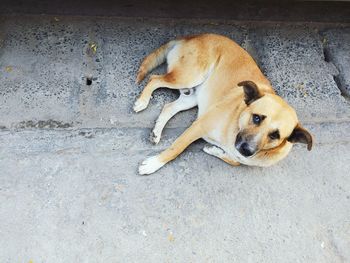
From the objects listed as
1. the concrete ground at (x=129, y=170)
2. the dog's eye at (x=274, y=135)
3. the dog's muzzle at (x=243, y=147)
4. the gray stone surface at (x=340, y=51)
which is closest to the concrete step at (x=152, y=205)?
the concrete ground at (x=129, y=170)

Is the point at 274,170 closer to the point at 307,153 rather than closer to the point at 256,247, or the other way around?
the point at 307,153

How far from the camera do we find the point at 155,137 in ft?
10.4

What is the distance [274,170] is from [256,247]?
63 centimetres

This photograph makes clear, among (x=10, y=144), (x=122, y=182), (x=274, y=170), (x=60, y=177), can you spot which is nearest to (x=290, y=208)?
(x=274, y=170)

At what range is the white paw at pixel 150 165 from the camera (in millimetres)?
3004

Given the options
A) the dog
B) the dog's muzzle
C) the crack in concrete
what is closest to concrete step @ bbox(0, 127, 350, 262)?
the dog

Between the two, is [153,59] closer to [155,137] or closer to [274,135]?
[155,137]

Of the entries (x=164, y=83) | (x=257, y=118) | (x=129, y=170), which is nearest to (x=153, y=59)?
(x=164, y=83)

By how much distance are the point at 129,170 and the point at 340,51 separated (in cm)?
232

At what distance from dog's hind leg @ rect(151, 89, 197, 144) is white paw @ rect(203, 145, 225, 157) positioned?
356mm

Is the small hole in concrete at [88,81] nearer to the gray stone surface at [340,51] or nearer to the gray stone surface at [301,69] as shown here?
the gray stone surface at [301,69]

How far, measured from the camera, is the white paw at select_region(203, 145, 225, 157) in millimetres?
3161

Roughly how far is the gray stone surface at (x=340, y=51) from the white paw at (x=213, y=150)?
4.52 feet

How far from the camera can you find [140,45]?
3.69m
